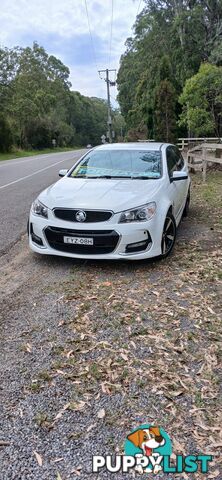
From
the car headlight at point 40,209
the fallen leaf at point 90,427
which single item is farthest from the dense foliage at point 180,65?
the fallen leaf at point 90,427

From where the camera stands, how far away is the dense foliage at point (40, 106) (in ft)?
103

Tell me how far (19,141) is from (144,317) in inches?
1962

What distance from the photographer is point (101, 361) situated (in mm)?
2688

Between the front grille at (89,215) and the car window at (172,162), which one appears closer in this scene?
the front grille at (89,215)

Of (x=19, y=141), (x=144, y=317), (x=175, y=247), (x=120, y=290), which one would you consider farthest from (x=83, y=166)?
(x=19, y=141)

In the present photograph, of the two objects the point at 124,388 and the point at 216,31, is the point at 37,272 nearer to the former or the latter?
the point at 124,388

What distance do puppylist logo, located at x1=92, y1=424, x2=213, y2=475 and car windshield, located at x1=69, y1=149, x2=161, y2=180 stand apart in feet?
11.9

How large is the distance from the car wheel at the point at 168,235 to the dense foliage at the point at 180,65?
12204mm

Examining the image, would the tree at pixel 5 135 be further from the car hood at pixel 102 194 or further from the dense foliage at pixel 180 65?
the car hood at pixel 102 194

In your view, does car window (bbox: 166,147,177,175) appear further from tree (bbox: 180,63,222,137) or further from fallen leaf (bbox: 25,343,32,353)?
tree (bbox: 180,63,222,137)

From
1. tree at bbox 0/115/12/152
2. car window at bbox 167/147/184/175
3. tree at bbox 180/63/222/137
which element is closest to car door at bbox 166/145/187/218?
Answer: car window at bbox 167/147/184/175

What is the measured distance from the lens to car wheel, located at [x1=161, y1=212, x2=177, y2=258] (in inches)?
179

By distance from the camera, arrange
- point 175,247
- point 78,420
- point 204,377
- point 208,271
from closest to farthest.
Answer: point 78,420, point 204,377, point 208,271, point 175,247

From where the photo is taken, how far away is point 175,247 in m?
5.27
